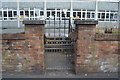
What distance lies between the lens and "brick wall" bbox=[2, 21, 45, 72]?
4.14m

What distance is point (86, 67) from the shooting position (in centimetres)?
424

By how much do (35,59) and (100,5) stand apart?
28001 mm

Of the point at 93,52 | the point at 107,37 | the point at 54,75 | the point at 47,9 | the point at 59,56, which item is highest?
the point at 47,9

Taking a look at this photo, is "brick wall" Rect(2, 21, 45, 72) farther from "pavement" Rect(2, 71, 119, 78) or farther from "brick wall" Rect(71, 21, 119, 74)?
"brick wall" Rect(71, 21, 119, 74)

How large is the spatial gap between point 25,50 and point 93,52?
6.09 ft

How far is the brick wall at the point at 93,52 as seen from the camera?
13.6 feet

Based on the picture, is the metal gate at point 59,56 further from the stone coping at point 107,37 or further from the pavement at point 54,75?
the stone coping at point 107,37

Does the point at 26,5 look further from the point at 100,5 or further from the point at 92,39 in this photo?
the point at 92,39

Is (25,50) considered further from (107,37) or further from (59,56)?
(107,37)

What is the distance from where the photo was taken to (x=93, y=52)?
4.22 metres

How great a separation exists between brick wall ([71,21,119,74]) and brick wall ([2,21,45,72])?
1.01m

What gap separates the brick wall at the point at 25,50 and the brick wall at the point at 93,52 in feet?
3.32

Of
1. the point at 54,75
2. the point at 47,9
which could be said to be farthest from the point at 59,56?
the point at 47,9

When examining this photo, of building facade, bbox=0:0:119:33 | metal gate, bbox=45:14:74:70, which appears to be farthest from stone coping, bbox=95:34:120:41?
building facade, bbox=0:0:119:33
